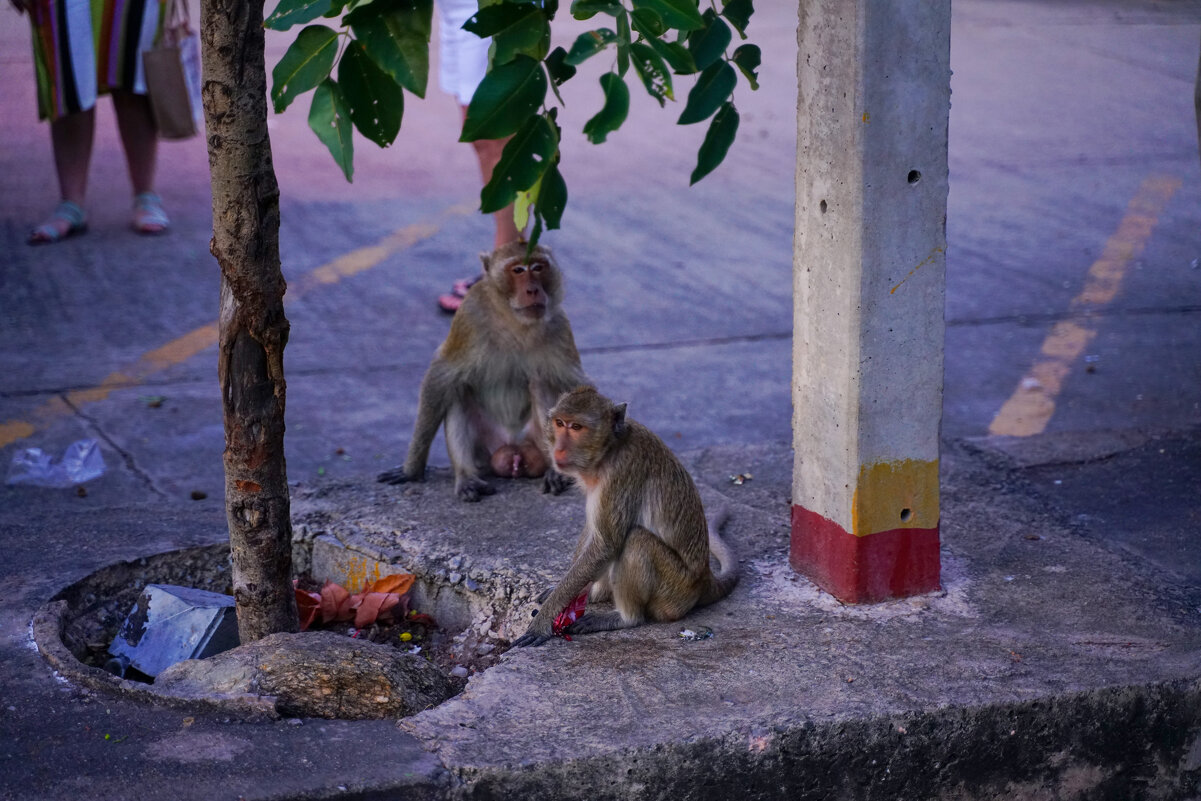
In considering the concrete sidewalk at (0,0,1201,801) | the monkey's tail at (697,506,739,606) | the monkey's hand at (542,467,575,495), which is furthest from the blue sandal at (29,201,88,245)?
the monkey's tail at (697,506,739,606)

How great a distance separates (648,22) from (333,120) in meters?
0.64

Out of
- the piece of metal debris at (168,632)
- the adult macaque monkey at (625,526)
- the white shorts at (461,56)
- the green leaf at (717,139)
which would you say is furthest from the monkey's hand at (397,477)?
the white shorts at (461,56)

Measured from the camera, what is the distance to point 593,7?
8.01 ft

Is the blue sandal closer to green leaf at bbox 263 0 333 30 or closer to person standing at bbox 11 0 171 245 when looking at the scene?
person standing at bbox 11 0 171 245

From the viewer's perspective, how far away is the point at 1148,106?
10992 mm

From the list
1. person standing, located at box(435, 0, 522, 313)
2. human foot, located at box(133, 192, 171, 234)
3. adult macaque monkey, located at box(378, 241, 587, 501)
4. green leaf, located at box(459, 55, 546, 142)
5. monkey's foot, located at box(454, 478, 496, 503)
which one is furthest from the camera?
human foot, located at box(133, 192, 171, 234)

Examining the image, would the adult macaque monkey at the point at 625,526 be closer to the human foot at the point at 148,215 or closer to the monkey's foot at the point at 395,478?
the monkey's foot at the point at 395,478

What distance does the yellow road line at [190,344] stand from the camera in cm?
554

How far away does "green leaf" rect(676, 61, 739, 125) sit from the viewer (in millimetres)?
2838

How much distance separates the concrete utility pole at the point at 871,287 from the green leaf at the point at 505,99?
38.1 inches

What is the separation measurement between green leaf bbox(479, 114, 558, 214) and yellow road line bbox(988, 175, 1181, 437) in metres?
3.26

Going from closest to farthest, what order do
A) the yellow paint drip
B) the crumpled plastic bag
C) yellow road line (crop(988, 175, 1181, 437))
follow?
the yellow paint drip
the crumpled plastic bag
yellow road line (crop(988, 175, 1181, 437))

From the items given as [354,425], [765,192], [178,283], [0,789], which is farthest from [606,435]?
[765,192]

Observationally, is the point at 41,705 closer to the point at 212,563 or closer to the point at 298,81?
the point at 212,563
